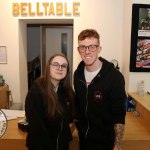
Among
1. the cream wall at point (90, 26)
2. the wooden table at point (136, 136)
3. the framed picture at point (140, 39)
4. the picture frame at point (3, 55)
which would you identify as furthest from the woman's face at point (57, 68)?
the picture frame at point (3, 55)

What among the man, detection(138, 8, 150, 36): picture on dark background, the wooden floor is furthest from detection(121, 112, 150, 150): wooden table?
detection(138, 8, 150, 36): picture on dark background

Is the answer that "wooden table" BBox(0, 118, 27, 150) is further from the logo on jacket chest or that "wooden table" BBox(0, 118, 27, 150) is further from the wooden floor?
the logo on jacket chest

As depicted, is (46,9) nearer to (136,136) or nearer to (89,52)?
(89,52)

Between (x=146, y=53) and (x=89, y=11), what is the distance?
43.0 inches

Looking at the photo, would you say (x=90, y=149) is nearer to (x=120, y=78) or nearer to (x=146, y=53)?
(x=120, y=78)

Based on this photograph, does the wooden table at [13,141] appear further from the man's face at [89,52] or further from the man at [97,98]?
the man's face at [89,52]

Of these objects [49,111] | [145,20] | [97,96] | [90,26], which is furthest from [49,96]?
[90,26]

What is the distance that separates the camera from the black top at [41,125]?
137 cm

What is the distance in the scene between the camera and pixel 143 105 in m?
2.22

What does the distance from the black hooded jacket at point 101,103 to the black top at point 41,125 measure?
17cm

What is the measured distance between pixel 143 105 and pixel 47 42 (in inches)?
105

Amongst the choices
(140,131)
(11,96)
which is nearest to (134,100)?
(140,131)

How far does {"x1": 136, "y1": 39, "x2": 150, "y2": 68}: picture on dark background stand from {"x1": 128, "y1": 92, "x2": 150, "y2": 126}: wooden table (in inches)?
15.4

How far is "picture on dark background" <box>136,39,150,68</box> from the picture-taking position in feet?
8.81
